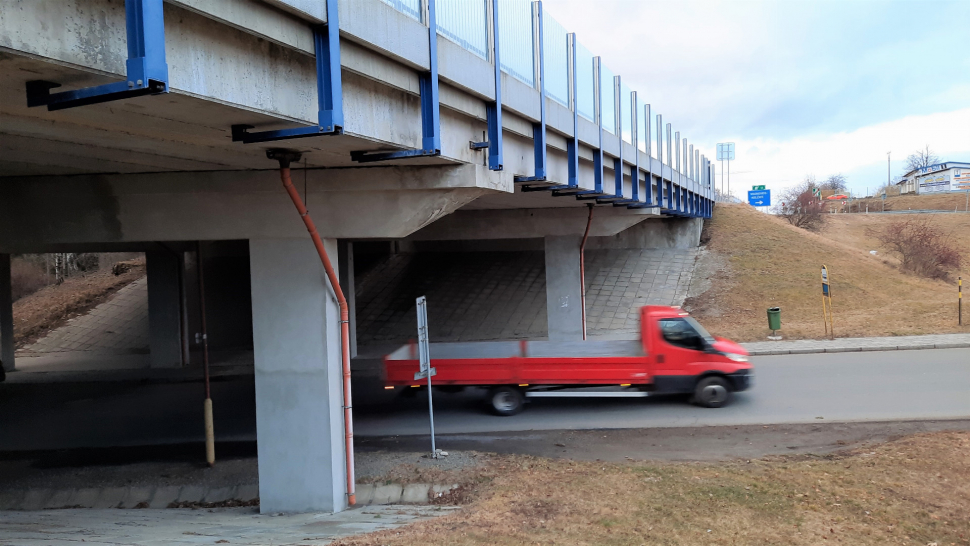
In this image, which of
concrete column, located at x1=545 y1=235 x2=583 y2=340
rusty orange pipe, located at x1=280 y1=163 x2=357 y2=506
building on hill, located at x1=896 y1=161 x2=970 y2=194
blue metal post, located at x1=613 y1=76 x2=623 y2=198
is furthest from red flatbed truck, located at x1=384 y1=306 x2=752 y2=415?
building on hill, located at x1=896 y1=161 x2=970 y2=194

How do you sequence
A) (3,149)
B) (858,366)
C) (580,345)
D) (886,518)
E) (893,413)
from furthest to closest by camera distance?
(858,366)
(580,345)
(893,413)
(886,518)
(3,149)

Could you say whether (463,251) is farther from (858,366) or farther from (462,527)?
(462,527)

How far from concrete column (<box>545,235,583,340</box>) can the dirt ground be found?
22263mm

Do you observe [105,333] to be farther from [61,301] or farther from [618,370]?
[618,370]

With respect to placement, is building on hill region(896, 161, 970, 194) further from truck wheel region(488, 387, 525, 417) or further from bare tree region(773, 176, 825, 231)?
truck wheel region(488, 387, 525, 417)

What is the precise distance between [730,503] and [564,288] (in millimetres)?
13485

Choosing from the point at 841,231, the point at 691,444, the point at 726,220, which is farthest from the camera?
the point at 841,231

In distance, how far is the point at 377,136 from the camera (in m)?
6.60

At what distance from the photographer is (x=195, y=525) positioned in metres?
7.75

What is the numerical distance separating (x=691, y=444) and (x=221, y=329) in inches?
846

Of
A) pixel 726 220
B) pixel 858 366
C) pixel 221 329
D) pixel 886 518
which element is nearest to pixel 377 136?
pixel 886 518

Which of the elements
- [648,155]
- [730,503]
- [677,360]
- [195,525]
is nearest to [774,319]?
[648,155]

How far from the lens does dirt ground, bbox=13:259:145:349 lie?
2981 cm

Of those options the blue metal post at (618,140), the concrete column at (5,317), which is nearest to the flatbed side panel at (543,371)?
the blue metal post at (618,140)
